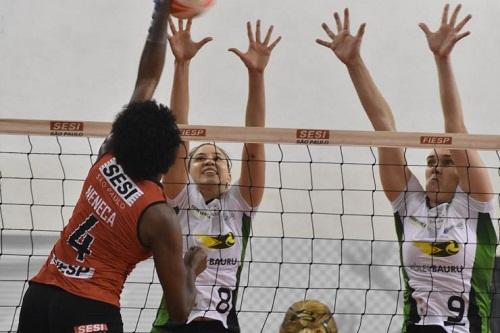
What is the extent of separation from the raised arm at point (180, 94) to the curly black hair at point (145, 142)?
4.15 feet

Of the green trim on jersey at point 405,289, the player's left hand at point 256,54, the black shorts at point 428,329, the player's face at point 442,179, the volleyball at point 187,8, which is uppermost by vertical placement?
the player's left hand at point 256,54

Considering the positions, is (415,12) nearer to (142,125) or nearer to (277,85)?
(277,85)

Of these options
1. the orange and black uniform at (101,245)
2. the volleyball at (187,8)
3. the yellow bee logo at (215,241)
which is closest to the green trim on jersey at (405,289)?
the yellow bee logo at (215,241)

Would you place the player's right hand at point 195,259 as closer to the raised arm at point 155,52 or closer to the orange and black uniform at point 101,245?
the orange and black uniform at point 101,245

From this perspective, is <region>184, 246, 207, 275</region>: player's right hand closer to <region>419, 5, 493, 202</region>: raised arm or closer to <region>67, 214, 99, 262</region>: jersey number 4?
<region>67, 214, 99, 262</region>: jersey number 4

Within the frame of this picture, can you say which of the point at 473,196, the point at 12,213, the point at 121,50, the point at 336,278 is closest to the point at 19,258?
the point at 12,213

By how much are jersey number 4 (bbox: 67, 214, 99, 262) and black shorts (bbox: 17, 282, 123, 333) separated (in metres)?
0.12

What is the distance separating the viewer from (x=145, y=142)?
2.94 m

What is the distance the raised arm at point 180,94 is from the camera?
4.29 m

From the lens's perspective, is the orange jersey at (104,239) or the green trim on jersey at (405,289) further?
the green trim on jersey at (405,289)

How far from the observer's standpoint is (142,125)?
116 inches

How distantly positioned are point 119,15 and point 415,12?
1716 mm

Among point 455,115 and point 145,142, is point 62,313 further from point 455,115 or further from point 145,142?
point 455,115

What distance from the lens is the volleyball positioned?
3.62 metres
